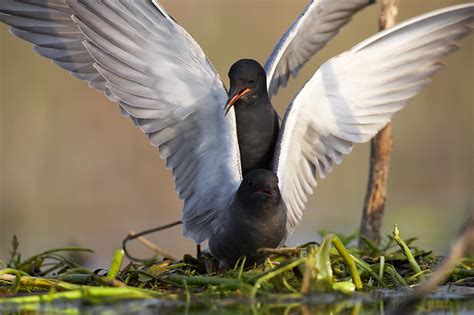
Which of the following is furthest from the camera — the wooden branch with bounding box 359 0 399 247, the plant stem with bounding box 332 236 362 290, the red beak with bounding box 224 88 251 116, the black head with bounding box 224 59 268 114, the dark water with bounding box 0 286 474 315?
the wooden branch with bounding box 359 0 399 247

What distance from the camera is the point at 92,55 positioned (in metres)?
7.29

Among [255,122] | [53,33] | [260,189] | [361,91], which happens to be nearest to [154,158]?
[53,33]

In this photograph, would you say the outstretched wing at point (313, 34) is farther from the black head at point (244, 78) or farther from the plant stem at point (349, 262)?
the plant stem at point (349, 262)

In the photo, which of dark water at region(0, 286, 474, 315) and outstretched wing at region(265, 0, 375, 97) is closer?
dark water at region(0, 286, 474, 315)

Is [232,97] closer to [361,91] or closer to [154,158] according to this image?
[361,91]

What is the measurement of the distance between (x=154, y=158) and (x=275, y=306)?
8.34m

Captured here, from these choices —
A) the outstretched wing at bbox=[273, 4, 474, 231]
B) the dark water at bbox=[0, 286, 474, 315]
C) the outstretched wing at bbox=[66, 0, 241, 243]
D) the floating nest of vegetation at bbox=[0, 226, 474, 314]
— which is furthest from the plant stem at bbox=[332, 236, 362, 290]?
the outstretched wing at bbox=[273, 4, 474, 231]

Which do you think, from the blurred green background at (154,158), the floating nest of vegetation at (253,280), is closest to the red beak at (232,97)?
the floating nest of vegetation at (253,280)

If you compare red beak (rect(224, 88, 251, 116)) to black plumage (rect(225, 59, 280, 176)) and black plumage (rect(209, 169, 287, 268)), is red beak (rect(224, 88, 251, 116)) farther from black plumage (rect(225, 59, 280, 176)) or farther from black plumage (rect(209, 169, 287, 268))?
black plumage (rect(209, 169, 287, 268))

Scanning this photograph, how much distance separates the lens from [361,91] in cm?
773

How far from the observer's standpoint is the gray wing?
7.87 m

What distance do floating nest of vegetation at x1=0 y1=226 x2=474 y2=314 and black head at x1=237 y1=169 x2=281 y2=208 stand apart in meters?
0.36

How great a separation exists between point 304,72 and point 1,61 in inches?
171

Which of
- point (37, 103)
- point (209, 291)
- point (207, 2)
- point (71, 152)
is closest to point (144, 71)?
point (209, 291)
